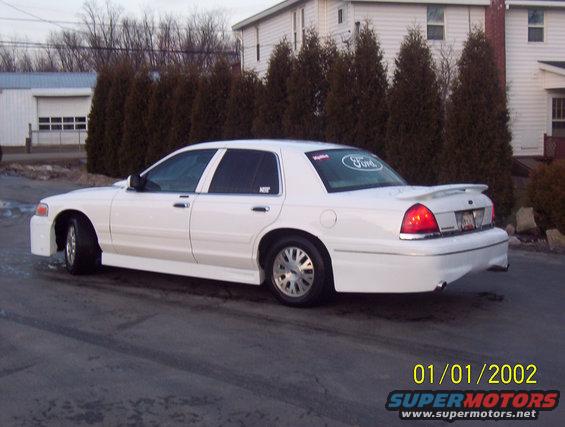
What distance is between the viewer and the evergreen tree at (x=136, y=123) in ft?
Answer: 73.7

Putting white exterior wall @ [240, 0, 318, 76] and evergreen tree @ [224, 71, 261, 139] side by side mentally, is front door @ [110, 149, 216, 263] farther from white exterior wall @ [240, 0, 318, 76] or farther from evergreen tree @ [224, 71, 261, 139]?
white exterior wall @ [240, 0, 318, 76]

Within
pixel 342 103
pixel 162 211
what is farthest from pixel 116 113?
pixel 162 211

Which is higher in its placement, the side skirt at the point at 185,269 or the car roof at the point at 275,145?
the car roof at the point at 275,145

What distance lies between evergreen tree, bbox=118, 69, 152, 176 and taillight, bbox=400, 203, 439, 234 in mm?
16317

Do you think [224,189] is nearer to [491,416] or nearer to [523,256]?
[491,416]

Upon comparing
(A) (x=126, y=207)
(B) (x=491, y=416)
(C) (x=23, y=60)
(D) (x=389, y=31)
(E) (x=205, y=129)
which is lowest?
(B) (x=491, y=416)

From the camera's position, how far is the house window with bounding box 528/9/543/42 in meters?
27.1

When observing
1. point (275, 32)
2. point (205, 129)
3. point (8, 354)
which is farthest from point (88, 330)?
point (275, 32)

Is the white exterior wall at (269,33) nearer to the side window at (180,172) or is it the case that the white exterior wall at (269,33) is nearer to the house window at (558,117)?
the house window at (558,117)

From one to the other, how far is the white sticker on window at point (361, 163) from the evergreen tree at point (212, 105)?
37.9 ft

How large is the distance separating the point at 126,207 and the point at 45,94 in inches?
1746

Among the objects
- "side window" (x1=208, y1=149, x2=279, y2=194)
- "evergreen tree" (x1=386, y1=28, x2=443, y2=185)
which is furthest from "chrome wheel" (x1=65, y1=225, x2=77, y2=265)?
"evergreen tree" (x1=386, y1=28, x2=443, y2=185)

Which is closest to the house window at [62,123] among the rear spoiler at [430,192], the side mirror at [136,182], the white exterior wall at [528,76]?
the white exterior wall at [528,76]

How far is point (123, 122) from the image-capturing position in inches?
911
